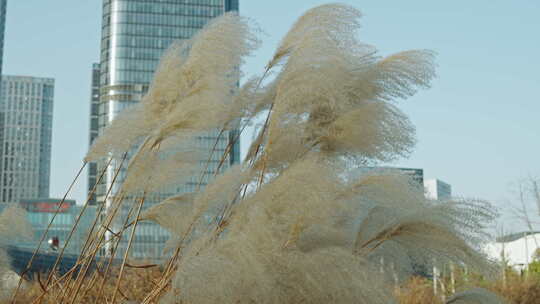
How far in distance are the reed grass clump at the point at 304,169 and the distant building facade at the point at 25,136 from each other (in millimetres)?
111745

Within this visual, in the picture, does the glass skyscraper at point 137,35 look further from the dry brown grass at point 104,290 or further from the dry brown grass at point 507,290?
the dry brown grass at point 104,290

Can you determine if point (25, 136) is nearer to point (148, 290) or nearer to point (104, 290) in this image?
point (148, 290)

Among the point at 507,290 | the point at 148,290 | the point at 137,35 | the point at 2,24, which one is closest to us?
the point at 148,290

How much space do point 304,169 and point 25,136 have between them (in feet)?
384

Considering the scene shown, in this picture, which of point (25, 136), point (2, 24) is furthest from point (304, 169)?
point (25, 136)

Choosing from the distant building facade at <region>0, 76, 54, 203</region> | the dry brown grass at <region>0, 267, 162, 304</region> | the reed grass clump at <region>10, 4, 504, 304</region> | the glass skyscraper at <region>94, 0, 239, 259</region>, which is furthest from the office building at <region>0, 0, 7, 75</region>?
the reed grass clump at <region>10, 4, 504, 304</region>

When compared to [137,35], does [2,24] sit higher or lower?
higher

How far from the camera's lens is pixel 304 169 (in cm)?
177

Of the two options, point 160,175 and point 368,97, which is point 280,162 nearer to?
point 368,97

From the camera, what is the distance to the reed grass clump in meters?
1.69

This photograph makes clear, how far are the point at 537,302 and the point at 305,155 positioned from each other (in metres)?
5.49

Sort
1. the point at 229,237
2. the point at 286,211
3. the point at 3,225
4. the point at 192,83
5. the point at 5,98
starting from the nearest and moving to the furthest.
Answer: the point at 229,237 < the point at 286,211 < the point at 192,83 < the point at 3,225 < the point at 5,98

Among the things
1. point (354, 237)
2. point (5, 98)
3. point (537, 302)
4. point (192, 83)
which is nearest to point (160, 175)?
point (192, 83)

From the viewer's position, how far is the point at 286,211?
1.79 m
